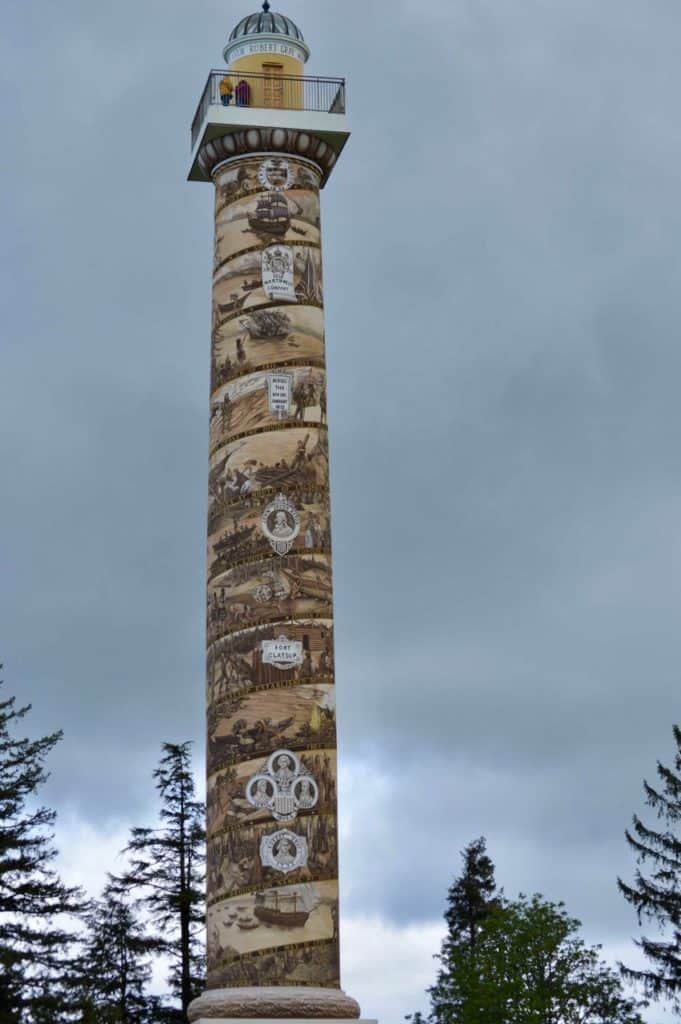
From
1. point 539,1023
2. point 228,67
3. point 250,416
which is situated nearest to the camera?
point 250,416

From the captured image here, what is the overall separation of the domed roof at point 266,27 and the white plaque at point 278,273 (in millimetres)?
4343

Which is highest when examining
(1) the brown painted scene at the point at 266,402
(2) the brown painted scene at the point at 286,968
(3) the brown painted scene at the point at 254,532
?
(1) the brown painted scene at the point at 266,402

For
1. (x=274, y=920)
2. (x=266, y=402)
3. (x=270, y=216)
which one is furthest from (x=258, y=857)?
(x=270, y=216)

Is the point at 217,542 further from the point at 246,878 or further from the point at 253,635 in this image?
the point at 246,878

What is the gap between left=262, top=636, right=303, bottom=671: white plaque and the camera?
106 ft

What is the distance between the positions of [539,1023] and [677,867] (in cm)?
399

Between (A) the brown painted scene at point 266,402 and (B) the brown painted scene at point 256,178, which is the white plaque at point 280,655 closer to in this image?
(A) the brown painted scene at point 266,402

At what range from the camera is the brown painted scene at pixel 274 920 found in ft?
102

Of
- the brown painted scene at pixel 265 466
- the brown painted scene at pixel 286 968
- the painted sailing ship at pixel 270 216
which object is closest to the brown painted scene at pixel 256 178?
the painted sailing ship at pixel 270 216

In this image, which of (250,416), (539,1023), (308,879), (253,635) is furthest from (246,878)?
(539,1023)

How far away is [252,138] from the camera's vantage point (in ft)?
115

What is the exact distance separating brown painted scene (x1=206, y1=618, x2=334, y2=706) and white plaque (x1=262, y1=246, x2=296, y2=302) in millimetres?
5116

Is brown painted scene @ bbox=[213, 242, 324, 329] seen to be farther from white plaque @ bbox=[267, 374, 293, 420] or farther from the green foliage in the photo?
the green foliage

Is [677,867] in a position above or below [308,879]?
above
